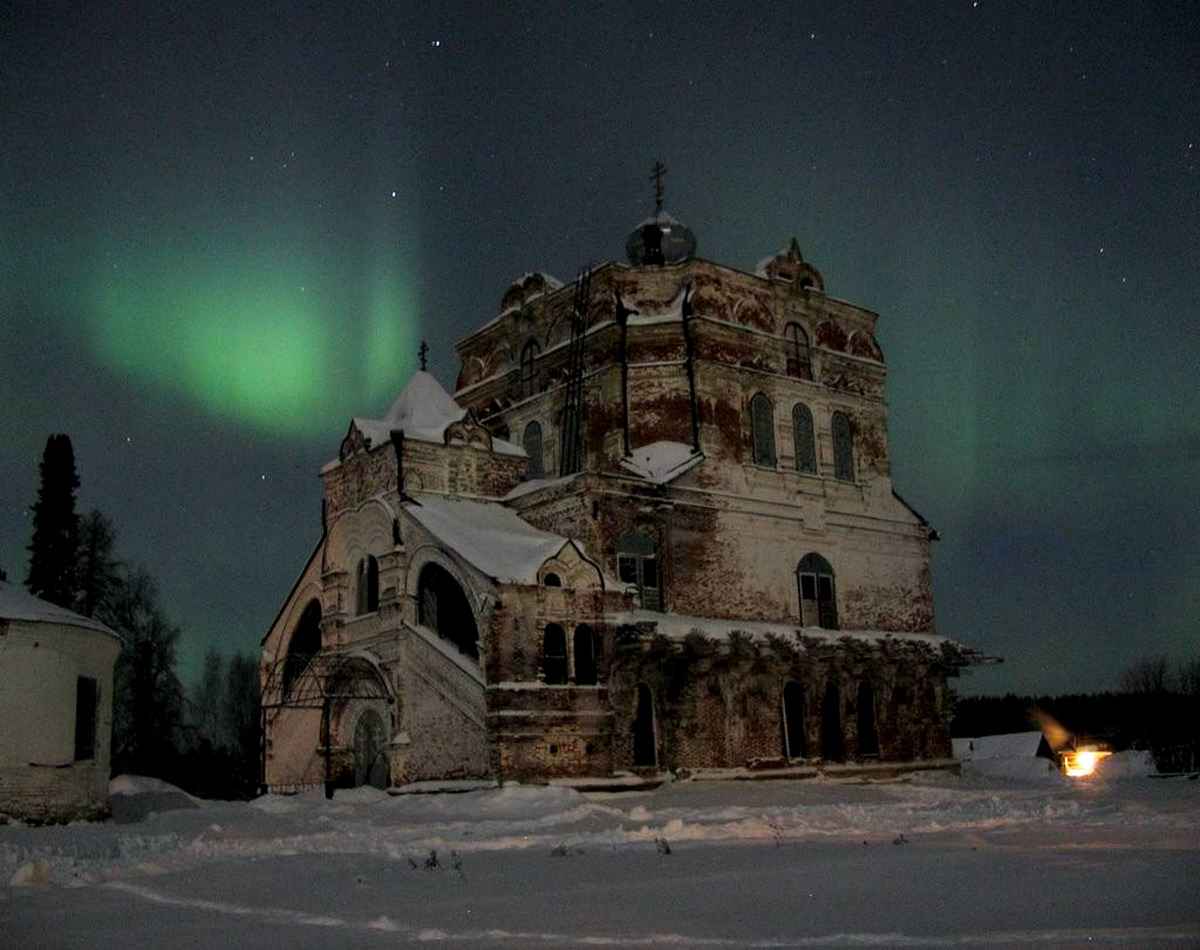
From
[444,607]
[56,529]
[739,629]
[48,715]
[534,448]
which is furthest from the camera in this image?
[56,529]

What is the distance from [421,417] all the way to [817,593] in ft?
Result: 36.3

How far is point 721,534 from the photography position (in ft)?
104

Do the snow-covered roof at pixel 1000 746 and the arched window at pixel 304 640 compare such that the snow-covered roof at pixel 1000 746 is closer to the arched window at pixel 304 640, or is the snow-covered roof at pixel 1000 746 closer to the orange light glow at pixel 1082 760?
the orange light glow at pixel 1082 760

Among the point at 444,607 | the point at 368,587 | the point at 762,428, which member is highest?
the point at 762,428

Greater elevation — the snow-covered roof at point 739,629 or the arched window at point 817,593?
the arched window at point 817,593

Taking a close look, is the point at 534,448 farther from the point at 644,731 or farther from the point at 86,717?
the point at 86,717

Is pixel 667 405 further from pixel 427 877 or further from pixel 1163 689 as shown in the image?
pixel 1163 689

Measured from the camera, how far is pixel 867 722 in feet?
109

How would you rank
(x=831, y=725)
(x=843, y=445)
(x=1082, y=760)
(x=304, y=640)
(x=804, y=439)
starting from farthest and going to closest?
(x=1082, y=760) → (x=843, y=445) → (x=804, y=439) → (x=304, y=640) → (x=831, y=725)

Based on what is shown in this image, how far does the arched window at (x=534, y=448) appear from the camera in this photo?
34656 mm

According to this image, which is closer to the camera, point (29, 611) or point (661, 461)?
point (29, 611)

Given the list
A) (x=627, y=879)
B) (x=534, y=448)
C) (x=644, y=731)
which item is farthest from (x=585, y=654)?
(x=627, y=879)

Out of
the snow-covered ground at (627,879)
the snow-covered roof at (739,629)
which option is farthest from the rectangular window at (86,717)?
the snow-covered roof at (739,629)

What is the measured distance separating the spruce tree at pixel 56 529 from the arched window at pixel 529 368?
15051mm
